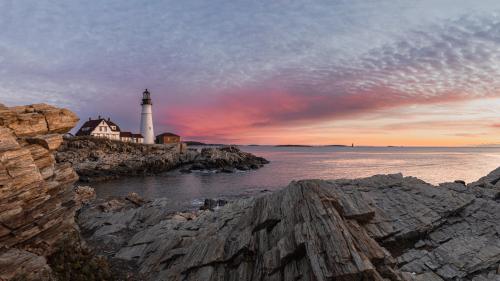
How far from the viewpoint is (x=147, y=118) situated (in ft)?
357

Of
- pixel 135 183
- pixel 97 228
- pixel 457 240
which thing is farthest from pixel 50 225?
pixel 135 183

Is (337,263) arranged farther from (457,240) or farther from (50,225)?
(50,225)

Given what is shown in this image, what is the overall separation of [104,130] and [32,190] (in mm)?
105862

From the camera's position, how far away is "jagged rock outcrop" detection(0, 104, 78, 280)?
12117 mm

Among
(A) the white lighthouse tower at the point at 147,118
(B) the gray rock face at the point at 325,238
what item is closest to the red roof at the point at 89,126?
Result: (A) the white lighthouse tower at the point at 147,118

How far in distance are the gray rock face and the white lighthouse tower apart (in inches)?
3489

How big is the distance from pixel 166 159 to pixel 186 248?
68367 millimetres

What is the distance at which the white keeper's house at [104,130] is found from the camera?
10664cm

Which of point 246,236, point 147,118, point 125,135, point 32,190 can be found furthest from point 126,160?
point 246,236

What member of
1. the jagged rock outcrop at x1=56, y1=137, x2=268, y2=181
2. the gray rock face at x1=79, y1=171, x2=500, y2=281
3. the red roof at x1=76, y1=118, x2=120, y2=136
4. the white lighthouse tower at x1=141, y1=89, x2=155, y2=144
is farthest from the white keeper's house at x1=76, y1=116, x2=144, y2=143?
the gray rock face at x1=79, y1=171, x2=500, y2=281

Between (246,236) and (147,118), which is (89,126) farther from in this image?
(246,236)

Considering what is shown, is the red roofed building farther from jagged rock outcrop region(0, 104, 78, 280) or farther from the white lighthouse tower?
jagged rock outcrop region(0, 104, 78, 280)

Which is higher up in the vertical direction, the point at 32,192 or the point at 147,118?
the point at 147,118

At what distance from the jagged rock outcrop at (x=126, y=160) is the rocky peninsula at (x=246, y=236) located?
5061cm
